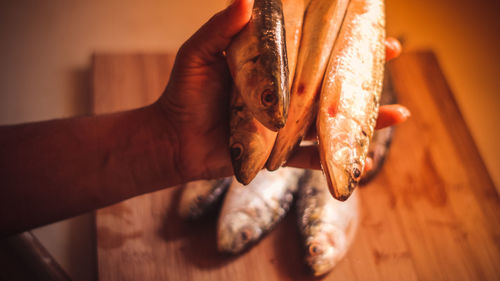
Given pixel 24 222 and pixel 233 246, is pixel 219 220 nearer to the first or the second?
pixel 233 246

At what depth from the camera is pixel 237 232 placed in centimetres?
82

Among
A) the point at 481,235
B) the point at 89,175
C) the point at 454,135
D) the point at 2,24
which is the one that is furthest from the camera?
the point at 2,24

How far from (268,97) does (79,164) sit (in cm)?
56

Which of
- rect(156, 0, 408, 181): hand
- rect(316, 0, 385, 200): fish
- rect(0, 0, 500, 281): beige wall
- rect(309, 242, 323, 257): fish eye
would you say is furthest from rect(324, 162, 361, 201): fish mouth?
rect(0, 0, 500, 281): beige wall

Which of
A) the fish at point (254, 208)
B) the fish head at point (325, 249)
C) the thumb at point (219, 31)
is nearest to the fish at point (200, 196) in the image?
the fish at point (254, 208)

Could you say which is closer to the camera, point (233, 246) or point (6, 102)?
point (233, 246)

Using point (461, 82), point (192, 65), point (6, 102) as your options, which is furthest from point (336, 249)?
point (6, 102)

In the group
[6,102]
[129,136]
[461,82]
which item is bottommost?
[461,82]

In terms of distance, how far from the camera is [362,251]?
0.88 m

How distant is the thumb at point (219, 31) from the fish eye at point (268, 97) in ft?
0.50

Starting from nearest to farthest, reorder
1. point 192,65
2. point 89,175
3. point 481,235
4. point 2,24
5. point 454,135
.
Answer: point 192,65, point 89,175, point 481,235, point 454,135, point 2,24

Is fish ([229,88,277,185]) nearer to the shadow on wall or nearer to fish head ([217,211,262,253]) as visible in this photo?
fish head ([217,211,262,253])

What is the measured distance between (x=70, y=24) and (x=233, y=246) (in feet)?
3.72

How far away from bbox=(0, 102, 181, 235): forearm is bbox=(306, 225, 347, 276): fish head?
14.4 inches
